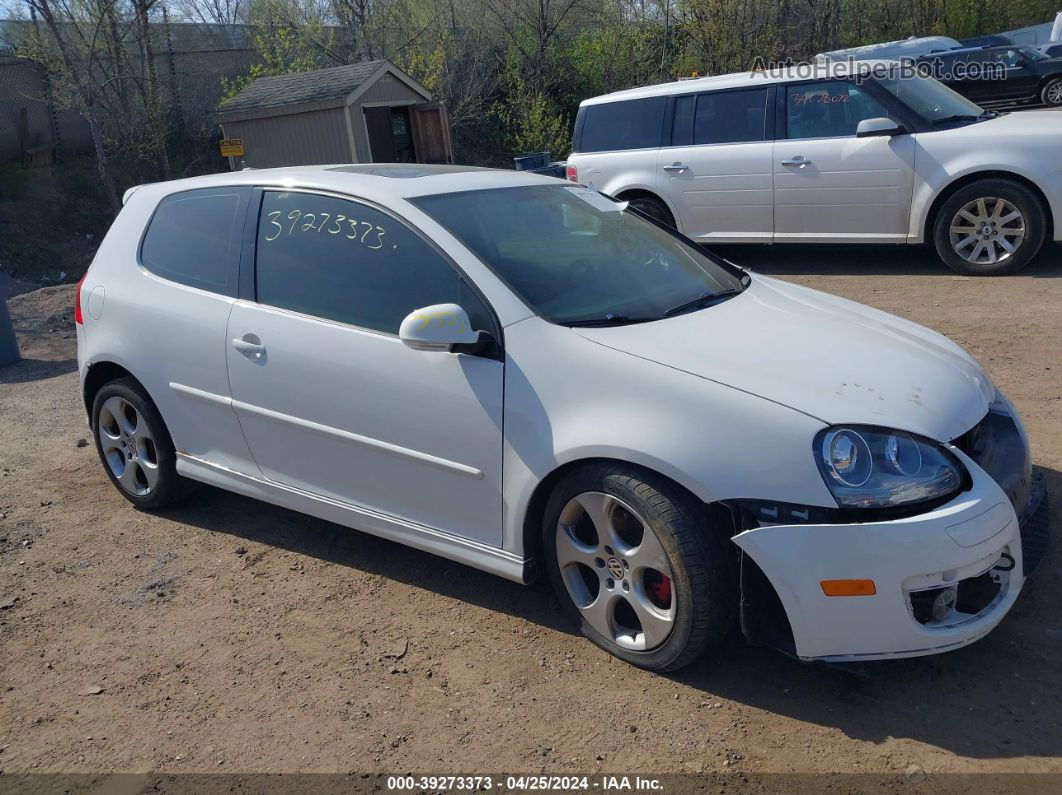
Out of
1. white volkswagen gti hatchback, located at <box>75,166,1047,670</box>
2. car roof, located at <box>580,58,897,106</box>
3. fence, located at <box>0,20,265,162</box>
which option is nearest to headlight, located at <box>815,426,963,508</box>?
white volkswagen gti hatchback, located at <box>75,166,1047,670</box>

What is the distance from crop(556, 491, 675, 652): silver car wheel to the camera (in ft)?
10.1

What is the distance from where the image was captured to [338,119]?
15.7 meters

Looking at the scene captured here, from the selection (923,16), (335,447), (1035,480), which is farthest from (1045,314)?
(923,16)

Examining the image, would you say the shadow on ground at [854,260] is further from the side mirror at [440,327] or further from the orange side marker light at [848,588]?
the side mirror at [440,327]

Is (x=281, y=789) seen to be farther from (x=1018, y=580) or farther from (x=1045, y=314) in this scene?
(x=1045, y=314)

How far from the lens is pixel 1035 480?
3.45m

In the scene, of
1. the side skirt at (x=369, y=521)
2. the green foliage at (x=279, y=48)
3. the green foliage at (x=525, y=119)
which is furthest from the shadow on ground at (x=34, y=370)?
the green foliage at (x=525, y=119)

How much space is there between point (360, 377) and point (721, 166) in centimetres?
652

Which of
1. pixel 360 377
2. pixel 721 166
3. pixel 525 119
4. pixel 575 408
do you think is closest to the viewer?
pixel 575 408

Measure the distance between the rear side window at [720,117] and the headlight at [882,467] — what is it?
6747mm

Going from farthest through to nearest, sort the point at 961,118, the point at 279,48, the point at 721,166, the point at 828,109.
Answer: the point at 279,48 < the point at 721,166 < the point at 828,109 < the point at 961,118

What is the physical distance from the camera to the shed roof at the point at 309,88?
1577cm

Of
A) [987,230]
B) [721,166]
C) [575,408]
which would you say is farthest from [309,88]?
[575,408]

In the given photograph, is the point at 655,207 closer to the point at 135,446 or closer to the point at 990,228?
the point at 990,228
